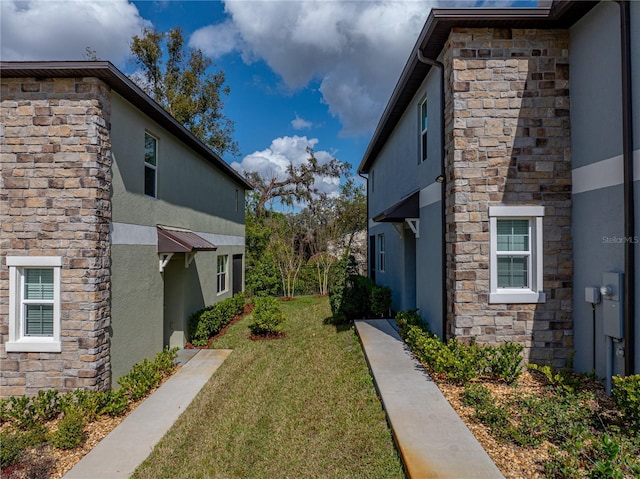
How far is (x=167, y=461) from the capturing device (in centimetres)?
453

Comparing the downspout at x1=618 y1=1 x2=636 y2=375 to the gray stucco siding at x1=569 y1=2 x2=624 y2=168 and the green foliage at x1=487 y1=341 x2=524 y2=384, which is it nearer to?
the gray stucco siding at x1=569 y1=2 x2=624 y2=168

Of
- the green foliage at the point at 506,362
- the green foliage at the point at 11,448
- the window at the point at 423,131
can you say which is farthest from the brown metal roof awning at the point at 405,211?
the green foliage at the point at 11,448

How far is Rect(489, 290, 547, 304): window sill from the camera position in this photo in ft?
20.1

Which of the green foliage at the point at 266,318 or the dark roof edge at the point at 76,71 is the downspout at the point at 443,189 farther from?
the green foliage at the point at 266,318

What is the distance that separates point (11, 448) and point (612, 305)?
26.2ft

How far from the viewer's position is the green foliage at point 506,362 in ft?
18.6

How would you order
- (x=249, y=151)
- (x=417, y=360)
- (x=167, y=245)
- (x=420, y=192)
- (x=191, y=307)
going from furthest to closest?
(x=249, y=151) < (x=191, y=307) < (x=420, y=192) < (x=167, y=245) < (x=417, y=360)

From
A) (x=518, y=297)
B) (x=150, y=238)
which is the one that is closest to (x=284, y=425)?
(x=518, y=297)

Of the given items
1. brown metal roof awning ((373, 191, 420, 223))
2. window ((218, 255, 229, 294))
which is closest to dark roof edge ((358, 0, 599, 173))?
brown metal roof awning ((373, 191, 420, 223))

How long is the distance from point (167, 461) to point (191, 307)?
19.5 ft

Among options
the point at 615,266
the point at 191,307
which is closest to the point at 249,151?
the point at 191,307

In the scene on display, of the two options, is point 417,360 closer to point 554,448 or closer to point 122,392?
point 554,448

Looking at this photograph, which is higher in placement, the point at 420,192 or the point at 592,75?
the point at 592,75

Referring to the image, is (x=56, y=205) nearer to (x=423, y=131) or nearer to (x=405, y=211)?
(x=405, y=211)
